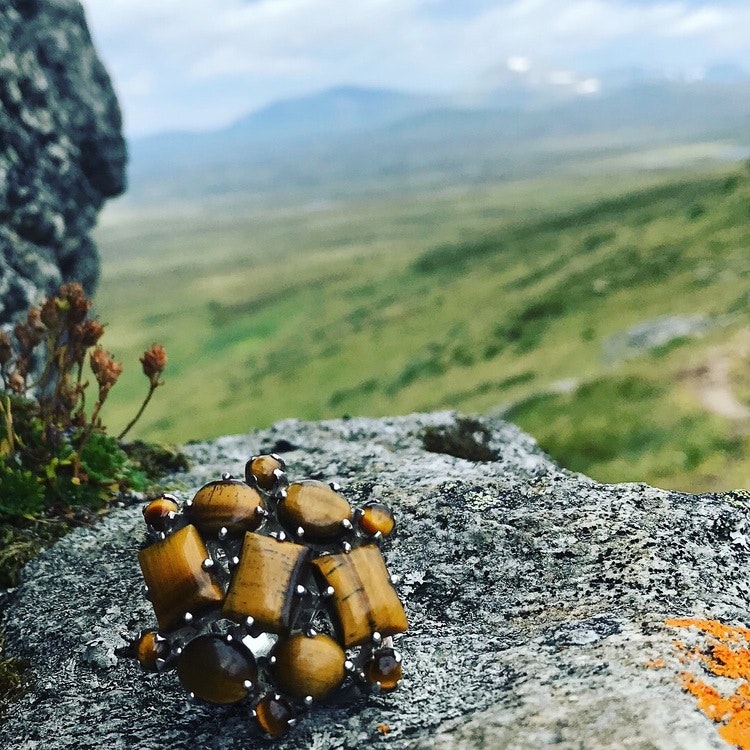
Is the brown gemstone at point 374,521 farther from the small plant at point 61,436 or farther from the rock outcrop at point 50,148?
the rock outcrop at point 50,148

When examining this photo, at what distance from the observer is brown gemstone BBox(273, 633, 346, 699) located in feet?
15.5

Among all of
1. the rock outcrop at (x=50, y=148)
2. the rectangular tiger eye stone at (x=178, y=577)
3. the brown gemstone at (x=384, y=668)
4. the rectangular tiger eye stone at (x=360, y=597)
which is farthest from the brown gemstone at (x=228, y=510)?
the rock outcrop at (x=50, y=148)

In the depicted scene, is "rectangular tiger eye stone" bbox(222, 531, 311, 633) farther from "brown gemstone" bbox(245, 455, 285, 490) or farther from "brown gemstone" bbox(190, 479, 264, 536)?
"brown gemstone" bbox(245, 455, 285, 490)

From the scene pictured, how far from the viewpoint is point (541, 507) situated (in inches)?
283

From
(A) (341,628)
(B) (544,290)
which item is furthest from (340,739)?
(B) (544,290)

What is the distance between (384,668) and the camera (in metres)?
4.89

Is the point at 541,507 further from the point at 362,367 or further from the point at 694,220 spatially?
the point at 694,220

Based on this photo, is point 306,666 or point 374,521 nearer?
point 306,666

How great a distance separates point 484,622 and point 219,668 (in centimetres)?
233

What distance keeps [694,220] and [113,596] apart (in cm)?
6757

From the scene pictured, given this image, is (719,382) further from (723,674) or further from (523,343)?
(723,674)

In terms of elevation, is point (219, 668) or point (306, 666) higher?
point (219, 668)

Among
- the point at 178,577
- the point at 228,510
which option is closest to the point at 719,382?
the point at 228,510

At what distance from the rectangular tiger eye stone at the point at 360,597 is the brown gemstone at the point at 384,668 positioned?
0.47 ft
